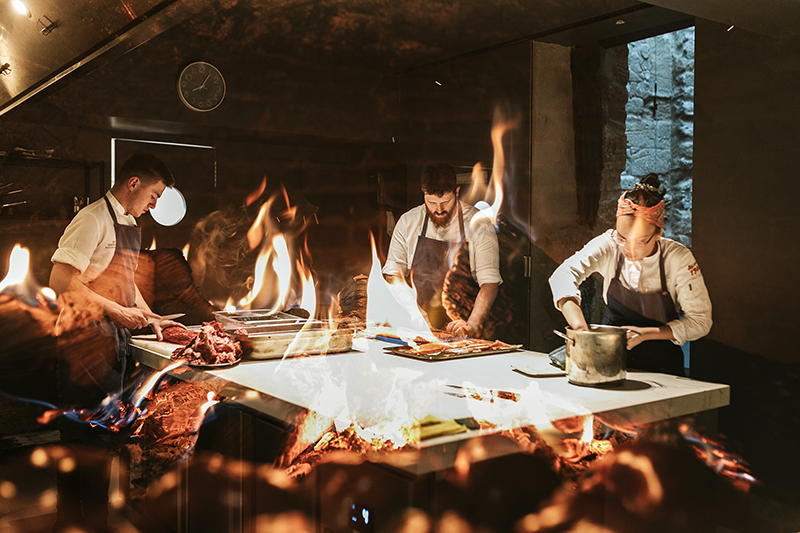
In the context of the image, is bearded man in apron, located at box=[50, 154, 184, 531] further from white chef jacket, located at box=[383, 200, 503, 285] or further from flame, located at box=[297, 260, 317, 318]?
white chef jacket, located at box=[383, 200, 503, 285]

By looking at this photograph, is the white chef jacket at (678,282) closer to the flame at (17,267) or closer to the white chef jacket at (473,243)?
the white chef jacket at (473,243)

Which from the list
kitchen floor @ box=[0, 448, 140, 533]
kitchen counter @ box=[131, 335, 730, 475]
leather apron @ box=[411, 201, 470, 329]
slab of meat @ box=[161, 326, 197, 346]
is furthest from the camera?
leather apron @ box=[411, 201, 470, 329]

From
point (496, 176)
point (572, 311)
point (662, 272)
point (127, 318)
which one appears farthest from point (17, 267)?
point (662, 272)

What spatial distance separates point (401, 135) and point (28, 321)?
2.22 meters

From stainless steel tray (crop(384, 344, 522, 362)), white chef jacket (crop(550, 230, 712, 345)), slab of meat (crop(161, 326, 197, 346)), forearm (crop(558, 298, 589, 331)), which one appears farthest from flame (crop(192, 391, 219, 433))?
white chef jacket (crop(550, 230, 712, 345))

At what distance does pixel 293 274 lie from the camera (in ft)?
12.0

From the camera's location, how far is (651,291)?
6.81 ft

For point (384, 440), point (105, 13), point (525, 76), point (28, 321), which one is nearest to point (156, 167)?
point (28, 321)

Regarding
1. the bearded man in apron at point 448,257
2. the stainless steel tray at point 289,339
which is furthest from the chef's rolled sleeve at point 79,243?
the bearded man in apron at point 448,257

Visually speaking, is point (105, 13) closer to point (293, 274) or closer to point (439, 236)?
point (439, 236)

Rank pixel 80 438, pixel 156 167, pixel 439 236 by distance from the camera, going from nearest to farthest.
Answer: pixel 80 438
pixel 156 167
pixel 439 236

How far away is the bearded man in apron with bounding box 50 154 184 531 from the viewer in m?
2.26

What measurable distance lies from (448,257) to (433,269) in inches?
4.0

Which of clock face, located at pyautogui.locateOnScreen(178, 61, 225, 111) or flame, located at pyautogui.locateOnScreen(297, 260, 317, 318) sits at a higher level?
clock face, located at pyautogui.locateOnScreen(178, 61, 225, 111)
